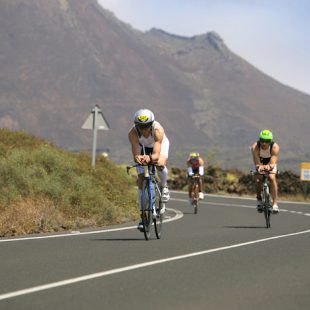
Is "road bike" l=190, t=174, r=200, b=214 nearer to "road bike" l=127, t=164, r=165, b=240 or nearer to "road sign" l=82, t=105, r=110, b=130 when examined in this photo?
"road sign" l=82, t=105, r=110, b=130

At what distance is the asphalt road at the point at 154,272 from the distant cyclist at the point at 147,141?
3.92 ft

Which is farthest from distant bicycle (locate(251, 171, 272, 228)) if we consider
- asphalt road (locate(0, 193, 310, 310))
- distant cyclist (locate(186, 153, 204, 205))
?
distant cyclist (locate(186, 153, 204, 205))

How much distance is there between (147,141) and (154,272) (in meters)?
4.23

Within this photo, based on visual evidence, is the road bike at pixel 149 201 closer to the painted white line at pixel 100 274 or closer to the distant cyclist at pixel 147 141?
the distant cyclist at pixel 147 141

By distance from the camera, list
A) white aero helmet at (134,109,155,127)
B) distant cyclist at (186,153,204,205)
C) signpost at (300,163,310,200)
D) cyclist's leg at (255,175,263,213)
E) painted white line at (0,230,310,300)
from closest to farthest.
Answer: painted white line at (0,230,310,300) → white aero helmet at (134,109,155,127) → cyclist's leg at (255,175,263,213) → distant cyclist at (186,153,204,205) → signpost at (300,163,310,200)

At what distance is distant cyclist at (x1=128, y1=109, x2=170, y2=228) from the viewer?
1194cm

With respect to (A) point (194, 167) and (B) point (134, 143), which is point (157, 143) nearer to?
(B) point (134, 143)

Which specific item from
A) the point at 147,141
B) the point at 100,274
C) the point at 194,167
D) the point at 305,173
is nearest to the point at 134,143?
the point at 147,141

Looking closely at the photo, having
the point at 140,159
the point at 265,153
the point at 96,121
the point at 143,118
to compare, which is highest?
the point at 96,121

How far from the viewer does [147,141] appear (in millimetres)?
12328

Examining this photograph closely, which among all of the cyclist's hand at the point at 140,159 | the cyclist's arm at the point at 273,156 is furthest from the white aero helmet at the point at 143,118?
the cyclist's arm at the point at 273,156

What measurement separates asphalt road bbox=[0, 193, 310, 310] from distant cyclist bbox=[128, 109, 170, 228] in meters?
1.20

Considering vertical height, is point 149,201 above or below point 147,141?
below

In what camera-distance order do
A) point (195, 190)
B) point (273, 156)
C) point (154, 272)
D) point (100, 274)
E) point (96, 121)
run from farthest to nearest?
1. point (96, 121)
2. point (195, 190)
3. point (273, 156)
4. point (154, 272)
5. point (100, 274)
